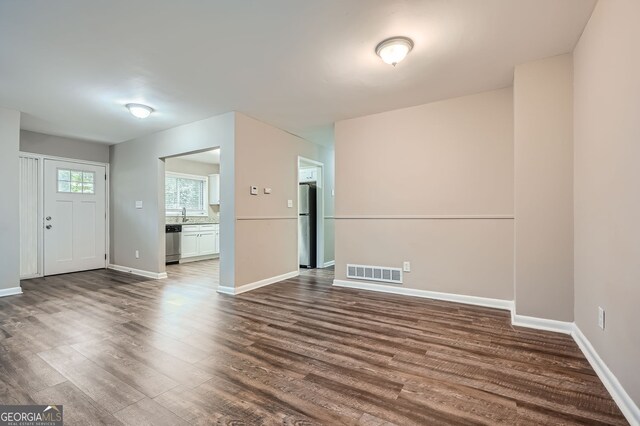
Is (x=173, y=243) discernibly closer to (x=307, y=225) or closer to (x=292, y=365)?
(x=307, y=225)

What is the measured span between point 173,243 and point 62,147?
8.80 feet

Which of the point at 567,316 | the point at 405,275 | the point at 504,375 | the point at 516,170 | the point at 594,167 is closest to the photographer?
the point at 504,375

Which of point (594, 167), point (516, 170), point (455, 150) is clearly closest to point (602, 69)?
point (594, 167)

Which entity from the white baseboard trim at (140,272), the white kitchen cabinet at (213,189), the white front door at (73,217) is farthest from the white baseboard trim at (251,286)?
the white kitchen cabinet at (213,189)

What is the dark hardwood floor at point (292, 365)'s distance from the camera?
1606mm

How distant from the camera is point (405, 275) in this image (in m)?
3.95

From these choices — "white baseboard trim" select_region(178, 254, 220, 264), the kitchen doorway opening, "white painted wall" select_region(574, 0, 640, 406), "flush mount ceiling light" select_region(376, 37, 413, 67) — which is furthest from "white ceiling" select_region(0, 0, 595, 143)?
"white baseboard trim" select_region(178, 254, 220, 264)

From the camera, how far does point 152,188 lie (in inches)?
205

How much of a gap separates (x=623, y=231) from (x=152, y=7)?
10.7ft

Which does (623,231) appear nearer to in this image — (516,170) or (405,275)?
(516,170)

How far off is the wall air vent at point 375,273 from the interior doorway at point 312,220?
5.83 feet

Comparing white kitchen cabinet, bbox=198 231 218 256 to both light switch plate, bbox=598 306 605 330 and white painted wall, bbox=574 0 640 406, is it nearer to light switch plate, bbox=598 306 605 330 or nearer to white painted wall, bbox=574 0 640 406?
white painted wall, bbox=574 0 640 406

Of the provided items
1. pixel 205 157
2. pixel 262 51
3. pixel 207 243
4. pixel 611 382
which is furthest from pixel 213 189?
pixel 611 382

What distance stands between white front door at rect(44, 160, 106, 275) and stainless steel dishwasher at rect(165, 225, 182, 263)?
45.6 inches
